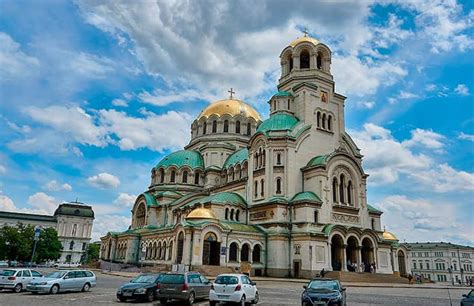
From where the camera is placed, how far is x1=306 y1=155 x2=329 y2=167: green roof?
141 ft

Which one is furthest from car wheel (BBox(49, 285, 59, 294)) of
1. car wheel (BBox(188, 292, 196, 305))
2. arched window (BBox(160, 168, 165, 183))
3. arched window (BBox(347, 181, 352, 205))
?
arched window (BBox(160, 168, 165, 183))

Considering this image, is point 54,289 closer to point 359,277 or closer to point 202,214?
point 202,214

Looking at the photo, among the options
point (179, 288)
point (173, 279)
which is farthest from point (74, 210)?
point (179, 288)

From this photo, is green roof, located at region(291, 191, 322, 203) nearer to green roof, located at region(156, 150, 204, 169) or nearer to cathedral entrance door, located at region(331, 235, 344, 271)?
cathedral entrance door, located at region(331, 235, 344, 271)

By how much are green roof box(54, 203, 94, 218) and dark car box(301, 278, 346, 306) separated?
10282cm

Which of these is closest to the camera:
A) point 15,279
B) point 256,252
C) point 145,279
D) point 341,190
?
point 145,279

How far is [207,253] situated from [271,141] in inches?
563

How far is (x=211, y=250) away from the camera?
40.1m

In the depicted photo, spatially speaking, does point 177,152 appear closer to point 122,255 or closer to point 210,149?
point 210,149

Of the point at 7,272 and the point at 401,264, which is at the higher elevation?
the point at 401,264

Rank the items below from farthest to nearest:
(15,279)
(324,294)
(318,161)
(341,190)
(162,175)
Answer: (162,175) < (341,190) < (318,161) < (15,279) < (324,294)

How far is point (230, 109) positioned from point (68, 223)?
216 feet

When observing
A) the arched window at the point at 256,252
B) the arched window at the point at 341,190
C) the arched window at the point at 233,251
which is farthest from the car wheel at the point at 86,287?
the arched window at the point at 341,190

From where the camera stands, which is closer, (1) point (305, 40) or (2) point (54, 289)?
(2) point (54, 289)
